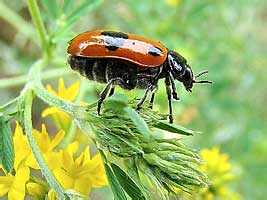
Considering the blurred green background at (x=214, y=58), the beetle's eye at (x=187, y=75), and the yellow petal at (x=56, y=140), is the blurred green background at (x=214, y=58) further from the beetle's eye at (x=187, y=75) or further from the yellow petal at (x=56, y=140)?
the yellow petal at (x=56, y=140)

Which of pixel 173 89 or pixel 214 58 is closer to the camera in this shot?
pixel 173 89

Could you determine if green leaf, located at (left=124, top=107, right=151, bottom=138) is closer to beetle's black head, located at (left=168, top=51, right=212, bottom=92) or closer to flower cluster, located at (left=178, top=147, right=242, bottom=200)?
beetle's black head, located at (left=168, top=51, right=212, bottom=92)

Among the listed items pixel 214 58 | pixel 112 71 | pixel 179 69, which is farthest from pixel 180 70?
pixel 214 58

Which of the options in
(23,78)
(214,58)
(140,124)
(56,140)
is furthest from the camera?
(214,58)

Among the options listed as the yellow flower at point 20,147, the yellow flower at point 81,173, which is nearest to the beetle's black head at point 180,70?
the yellow flower at point 81,173

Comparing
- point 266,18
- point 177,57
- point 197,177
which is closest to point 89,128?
point 197,177

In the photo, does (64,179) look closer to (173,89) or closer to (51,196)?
(51,196)
